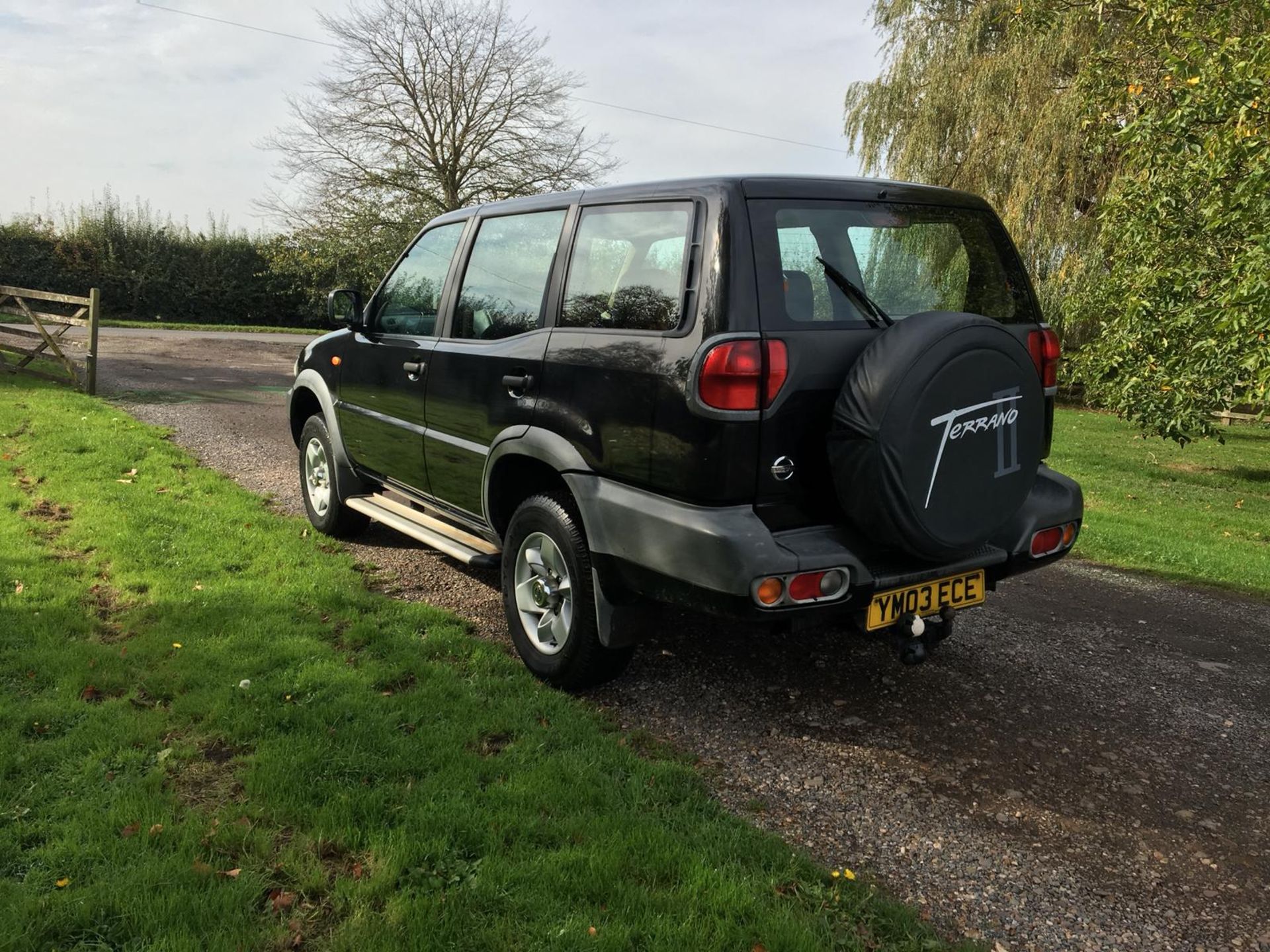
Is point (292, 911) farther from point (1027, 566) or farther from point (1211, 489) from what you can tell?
point (1211, 489)

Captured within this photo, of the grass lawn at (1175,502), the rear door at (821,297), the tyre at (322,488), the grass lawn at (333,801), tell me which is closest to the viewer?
the grass lawn at (333,801)

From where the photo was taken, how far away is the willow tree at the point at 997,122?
1608 centimetres

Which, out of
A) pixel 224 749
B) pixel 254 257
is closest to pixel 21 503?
pixel 224 749

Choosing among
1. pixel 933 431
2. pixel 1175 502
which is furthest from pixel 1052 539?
pixel 1175 502

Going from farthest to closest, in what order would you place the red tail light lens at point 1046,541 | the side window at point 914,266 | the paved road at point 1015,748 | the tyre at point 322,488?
the tyre at point 322,488
the red tail light lens at point 1046,541
the side window at point 914,266
the paved road at point 1015,748

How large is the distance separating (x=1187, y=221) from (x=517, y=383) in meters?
8.40

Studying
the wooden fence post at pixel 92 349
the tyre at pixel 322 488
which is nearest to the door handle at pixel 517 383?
the tyre at pixel 322 488

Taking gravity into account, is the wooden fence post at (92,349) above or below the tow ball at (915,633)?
above

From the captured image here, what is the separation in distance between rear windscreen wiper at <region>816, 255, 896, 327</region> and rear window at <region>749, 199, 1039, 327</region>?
0.01 meters

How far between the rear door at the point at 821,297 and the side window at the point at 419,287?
213cm

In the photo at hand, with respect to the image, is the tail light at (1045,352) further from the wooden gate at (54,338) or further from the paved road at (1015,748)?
the wooden gate at (54,338)

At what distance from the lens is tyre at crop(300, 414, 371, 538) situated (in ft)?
19.1

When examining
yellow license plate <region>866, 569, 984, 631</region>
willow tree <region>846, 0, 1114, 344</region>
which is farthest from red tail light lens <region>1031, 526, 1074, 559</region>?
willow tree <region>846, 0, 1114, 344</region>

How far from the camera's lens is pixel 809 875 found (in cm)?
Result: 271
